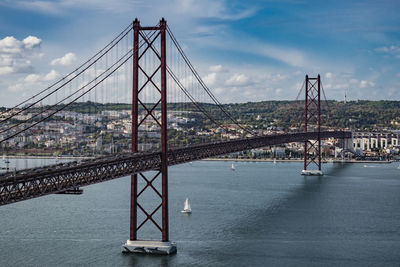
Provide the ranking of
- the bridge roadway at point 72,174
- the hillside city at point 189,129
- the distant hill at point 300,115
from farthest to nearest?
the distant hill at point 300,115 → the hillside city at point 189,129 → the bridge roadway at point 72,174

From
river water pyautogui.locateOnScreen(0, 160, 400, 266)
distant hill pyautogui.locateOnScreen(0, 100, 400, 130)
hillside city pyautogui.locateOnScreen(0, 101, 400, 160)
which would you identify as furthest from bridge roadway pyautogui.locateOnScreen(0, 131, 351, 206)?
distant hill pyautogui.locateOnScreen(0, 100, 400, 130)

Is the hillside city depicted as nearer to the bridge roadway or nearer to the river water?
the river water

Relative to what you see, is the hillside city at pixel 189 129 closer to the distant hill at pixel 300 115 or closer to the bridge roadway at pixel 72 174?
the distant hill at pixel 300 115

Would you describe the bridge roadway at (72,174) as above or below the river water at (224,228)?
above

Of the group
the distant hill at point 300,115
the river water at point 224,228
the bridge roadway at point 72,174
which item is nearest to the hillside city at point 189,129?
the distant hill at point 300,115

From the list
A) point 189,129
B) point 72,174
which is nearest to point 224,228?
point 72,174

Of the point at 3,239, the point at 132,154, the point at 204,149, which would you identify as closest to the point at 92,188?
the point at 204,149

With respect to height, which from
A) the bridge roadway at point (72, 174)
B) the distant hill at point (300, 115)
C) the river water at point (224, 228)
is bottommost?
the river water at point (224, 228)

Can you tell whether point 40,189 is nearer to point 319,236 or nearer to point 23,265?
point 23,265

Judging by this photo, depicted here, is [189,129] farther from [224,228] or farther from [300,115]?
[224,228]
